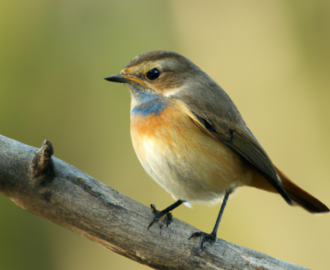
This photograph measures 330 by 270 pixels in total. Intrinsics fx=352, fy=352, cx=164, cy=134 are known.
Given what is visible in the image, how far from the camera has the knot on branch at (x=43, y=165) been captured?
1.79 m

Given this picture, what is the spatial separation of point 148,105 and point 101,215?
777 mm

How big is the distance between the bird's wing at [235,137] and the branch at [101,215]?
0.57m

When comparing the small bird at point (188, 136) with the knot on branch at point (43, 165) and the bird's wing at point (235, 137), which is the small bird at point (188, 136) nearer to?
the bird's wing at point (235, 137)

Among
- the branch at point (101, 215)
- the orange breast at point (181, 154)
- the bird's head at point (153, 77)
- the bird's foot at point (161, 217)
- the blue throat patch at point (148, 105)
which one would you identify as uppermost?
the bird's head at point (153, 77)

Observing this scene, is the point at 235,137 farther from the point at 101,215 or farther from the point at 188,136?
the point at 101,215

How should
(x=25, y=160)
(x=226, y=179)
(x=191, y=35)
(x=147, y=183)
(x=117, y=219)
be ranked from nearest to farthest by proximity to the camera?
(x=25, y=160) → (x=117, y=219) → (x=226, y=179) → (x=147, y=183) → (x=191, y=35)

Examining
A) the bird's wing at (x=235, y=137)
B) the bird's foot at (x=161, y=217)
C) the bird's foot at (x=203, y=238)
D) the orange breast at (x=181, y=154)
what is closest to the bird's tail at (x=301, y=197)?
the bird's wing at (x=235, y=137)

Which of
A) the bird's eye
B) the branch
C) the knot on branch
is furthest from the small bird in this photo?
the knot on branch

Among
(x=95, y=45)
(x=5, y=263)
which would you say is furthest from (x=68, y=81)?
(x=5, y=263)

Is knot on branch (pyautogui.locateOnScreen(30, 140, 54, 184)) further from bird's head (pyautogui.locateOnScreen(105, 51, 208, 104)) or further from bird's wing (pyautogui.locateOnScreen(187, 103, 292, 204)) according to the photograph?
bird's wing (pyautogui.locateOnScreen(187, 103, 292, 204))

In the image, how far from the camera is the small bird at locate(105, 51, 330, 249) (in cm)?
218

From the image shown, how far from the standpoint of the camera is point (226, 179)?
7.55ft

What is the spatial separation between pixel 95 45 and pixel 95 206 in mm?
3098

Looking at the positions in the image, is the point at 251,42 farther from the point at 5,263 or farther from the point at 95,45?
the point at 5,263
